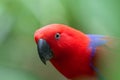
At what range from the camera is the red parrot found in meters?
1.47

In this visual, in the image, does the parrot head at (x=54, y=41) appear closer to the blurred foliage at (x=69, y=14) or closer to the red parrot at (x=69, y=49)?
the red parrot at (x=69, y=49)

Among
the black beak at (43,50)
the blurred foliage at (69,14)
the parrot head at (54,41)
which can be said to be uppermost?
the parrot head at (54,41)

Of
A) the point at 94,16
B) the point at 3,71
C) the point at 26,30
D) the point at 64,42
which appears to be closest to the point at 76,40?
the point at 64,42

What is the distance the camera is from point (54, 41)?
1.51 m

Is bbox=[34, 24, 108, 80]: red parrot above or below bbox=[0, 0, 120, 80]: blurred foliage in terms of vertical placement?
above

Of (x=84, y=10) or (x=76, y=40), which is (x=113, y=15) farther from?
(x=76, y=40)

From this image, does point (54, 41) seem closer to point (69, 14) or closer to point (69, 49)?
point (69, 49)

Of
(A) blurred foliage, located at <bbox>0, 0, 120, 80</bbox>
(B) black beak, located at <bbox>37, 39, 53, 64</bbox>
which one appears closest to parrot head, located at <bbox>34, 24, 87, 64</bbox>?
(B) black beak, located at <bbox>37, 39, 53, 64</bbox>

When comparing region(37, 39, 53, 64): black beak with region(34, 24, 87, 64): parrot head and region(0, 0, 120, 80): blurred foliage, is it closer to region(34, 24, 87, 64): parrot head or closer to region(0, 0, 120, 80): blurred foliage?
region(34, 24, 87, 64): parrot head

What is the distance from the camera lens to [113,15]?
0.26 m

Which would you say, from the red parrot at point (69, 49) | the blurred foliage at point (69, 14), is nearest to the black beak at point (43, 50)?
the red parrot at point (69, 49)

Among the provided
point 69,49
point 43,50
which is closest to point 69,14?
point 43,50

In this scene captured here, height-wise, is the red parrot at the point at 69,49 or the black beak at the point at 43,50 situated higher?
the red parrot at the point at 69,49

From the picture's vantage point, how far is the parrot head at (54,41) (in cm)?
145
